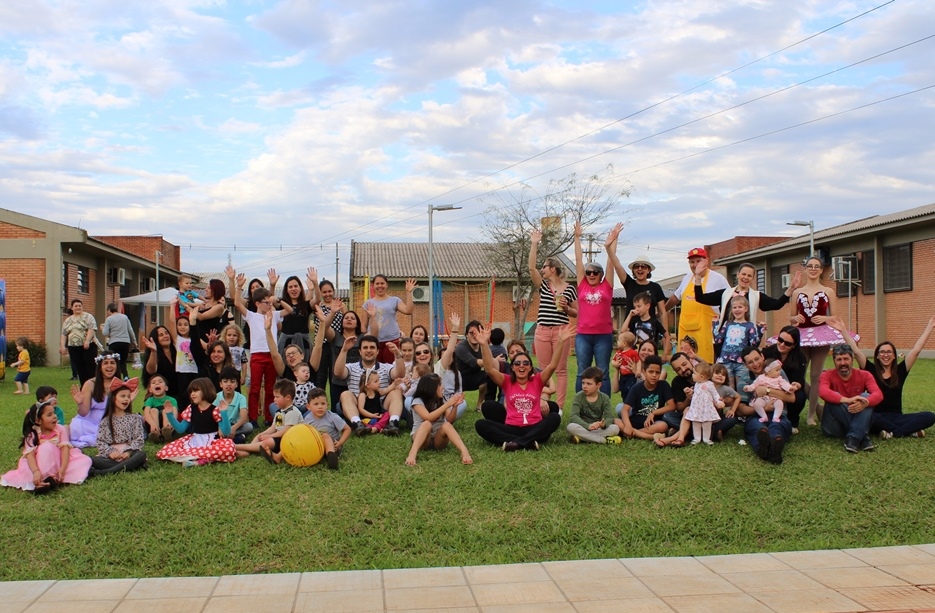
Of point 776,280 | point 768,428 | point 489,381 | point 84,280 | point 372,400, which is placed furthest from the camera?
point 776,280

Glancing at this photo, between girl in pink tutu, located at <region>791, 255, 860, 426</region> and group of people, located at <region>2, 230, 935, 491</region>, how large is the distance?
0.02 m

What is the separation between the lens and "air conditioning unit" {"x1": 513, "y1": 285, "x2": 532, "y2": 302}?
4238cm

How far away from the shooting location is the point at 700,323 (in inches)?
393

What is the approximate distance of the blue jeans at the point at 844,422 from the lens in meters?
8.57

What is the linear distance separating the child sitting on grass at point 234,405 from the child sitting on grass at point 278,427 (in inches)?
13.0

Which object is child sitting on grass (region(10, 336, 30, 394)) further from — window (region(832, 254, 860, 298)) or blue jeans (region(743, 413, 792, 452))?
window (region(832, 254, 860, 298))

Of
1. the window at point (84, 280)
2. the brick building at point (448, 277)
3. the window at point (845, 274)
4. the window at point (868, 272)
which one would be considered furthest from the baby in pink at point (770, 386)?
the brick building at point (448, 277)

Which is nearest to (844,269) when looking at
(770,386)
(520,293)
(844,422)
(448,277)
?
(520,293)

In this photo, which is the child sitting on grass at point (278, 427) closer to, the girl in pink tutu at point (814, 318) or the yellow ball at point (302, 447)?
Result: the yellow ball at point (302, 447)

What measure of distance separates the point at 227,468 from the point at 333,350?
3010mm

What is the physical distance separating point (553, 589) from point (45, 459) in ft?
16.5

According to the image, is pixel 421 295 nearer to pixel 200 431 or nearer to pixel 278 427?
pixel 200 431

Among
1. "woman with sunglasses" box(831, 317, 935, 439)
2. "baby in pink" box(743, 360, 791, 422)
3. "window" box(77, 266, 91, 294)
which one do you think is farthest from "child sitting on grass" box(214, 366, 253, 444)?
"window" box(77, 266, 91, 294)

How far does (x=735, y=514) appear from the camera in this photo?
677cm
